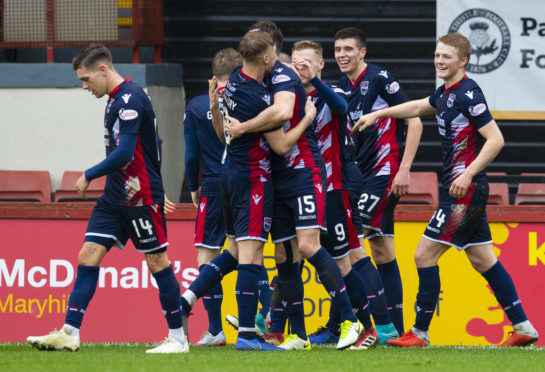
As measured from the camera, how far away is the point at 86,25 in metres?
11.9

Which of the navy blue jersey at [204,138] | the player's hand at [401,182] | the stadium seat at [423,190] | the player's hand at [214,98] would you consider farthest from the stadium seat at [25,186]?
the player's hand at [401,182]

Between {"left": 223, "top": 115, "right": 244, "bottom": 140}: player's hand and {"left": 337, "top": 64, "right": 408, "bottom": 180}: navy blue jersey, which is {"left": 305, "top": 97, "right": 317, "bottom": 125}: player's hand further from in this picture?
{"left": 337, "top": 64, "right": 408, "bottom": 180}: navy blue jersey

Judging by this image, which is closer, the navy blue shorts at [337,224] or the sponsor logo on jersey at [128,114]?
the sponsor logo on jersey at [128,114]

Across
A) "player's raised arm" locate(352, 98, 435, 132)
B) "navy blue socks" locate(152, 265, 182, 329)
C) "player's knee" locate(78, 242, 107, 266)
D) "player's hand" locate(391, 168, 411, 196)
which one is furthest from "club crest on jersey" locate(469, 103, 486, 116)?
"player's knee" locate(78, 242, 107, 266)

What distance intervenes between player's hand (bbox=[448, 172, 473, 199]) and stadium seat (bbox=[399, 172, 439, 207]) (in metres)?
3.33

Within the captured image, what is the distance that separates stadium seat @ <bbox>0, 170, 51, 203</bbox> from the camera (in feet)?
36.0

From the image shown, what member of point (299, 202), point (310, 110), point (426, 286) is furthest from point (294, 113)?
point (426, 286)

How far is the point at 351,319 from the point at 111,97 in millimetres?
2119

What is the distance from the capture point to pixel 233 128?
22.0 feet

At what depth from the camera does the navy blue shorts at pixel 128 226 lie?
6828 millimetres

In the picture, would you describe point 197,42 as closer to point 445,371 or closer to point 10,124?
point 10,124

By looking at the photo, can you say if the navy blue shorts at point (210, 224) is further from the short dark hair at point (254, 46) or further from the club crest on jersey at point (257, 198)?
the short dark hair at point (254, 46)

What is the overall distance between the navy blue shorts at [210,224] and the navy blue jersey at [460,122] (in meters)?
1.80

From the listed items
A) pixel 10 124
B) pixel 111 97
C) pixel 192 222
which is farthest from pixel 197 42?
pixel 111 97
